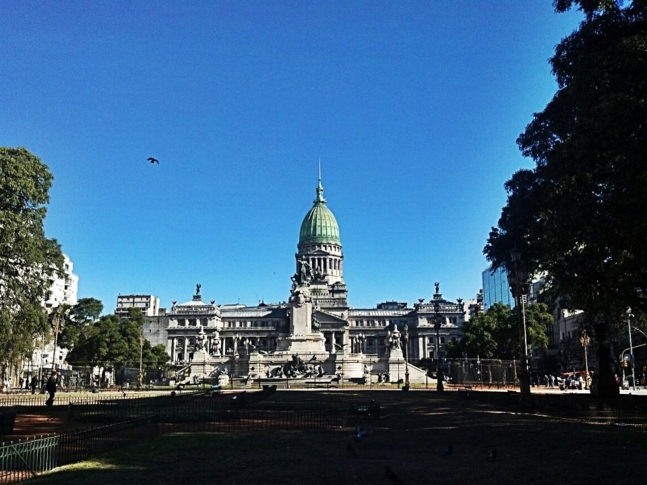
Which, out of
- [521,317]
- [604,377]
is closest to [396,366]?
[604,377]

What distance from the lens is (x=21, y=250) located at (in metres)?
40.9

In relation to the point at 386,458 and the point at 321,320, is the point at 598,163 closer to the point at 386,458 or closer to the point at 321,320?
the point at 386,458

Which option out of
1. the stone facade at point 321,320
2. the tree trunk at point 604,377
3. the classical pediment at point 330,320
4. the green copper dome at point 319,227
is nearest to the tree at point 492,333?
the tree trunk at point 604,377

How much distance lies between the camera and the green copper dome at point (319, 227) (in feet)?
601

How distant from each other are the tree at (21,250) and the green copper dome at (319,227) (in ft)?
457

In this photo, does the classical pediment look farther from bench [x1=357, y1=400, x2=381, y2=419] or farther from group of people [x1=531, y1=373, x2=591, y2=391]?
bench [x1=357, y1=400, x2=381, y2=419]

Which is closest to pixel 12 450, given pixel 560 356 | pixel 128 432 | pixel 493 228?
pixel 128 432

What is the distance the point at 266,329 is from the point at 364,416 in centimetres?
14331

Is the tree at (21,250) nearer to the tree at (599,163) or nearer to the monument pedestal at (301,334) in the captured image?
the tree at (599,163)

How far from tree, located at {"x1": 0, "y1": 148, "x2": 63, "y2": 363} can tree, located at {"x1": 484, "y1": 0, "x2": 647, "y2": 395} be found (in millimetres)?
32101

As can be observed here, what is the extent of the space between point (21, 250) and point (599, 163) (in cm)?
3504

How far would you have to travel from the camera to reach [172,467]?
1402 centimetres

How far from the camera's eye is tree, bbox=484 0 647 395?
2225cm

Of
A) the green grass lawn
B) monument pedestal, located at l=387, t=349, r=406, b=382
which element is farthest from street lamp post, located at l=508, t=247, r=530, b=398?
monument pedestal, located at l=387, t=349, r=406, b=382
